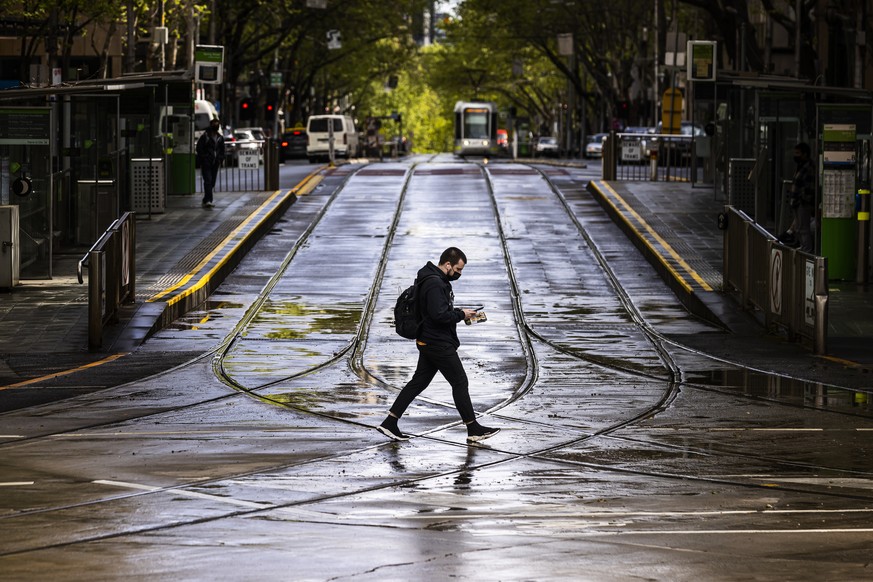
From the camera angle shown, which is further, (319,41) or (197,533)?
(319,41)

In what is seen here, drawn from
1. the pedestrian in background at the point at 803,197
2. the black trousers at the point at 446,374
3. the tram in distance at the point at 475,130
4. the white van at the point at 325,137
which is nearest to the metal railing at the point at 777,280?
the pedestrian in background at the point at 803,197

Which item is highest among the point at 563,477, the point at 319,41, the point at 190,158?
the point at 319,41

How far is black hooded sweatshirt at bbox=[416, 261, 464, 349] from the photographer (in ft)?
41.1

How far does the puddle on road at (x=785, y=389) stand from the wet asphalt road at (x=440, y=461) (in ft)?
0.18

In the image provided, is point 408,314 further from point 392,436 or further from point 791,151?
point 791,151

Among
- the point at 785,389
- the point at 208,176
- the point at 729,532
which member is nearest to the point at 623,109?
the point at 208,176

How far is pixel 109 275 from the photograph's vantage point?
1841 cm

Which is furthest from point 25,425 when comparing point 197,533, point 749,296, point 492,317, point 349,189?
point 349,189

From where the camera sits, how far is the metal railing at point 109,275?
1719 centimetres

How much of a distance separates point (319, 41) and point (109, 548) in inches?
2603

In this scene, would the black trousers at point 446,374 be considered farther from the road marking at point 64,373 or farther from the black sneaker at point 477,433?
the road marking at point 64,373

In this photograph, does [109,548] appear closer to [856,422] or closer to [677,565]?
[677,565]

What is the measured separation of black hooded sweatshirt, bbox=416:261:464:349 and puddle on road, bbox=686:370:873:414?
3.64 m

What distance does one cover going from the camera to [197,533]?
9258 mm
